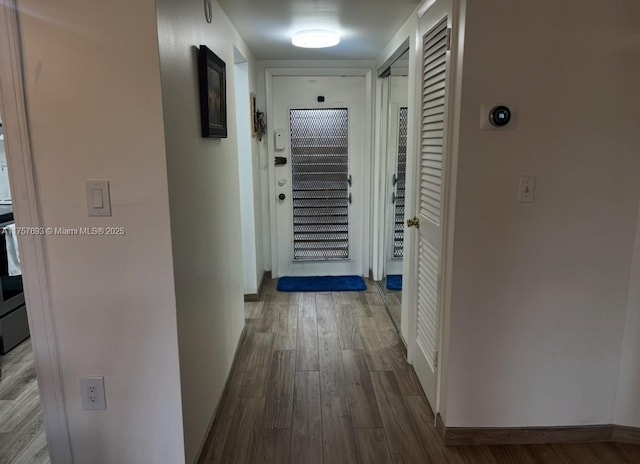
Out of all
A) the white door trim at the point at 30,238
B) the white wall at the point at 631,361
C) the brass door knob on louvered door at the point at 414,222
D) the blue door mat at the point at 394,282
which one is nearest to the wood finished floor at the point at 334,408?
the white wall at the point at 631,361

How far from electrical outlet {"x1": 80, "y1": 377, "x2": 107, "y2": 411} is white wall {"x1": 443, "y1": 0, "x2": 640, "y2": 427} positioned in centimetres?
142

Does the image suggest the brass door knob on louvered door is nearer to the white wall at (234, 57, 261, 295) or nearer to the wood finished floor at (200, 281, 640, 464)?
the wood finished floor at (200, 281, 640, 464)

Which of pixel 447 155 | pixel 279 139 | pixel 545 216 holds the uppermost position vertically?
pixel 279 139

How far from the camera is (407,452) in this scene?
1957 mm

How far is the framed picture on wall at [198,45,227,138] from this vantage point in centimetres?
191

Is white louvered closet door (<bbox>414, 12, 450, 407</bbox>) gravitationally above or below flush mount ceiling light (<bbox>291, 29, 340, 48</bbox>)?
below

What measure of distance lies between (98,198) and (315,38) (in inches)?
81.4

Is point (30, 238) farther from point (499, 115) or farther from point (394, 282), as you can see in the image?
point (394, 282)

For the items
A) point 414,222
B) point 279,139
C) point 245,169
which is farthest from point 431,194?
point 279,139

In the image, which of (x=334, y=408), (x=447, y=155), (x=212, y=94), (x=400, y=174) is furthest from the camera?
(x=400, y=174)

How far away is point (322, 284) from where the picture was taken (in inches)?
168

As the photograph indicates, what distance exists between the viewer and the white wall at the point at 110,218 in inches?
54.5

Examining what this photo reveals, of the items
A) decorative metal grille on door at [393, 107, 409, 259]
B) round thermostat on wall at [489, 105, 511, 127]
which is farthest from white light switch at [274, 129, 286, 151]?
round thermostat on wall at [489, 105, 511, 127]

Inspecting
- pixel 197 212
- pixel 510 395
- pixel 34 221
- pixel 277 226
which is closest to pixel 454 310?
pixel 510 395
